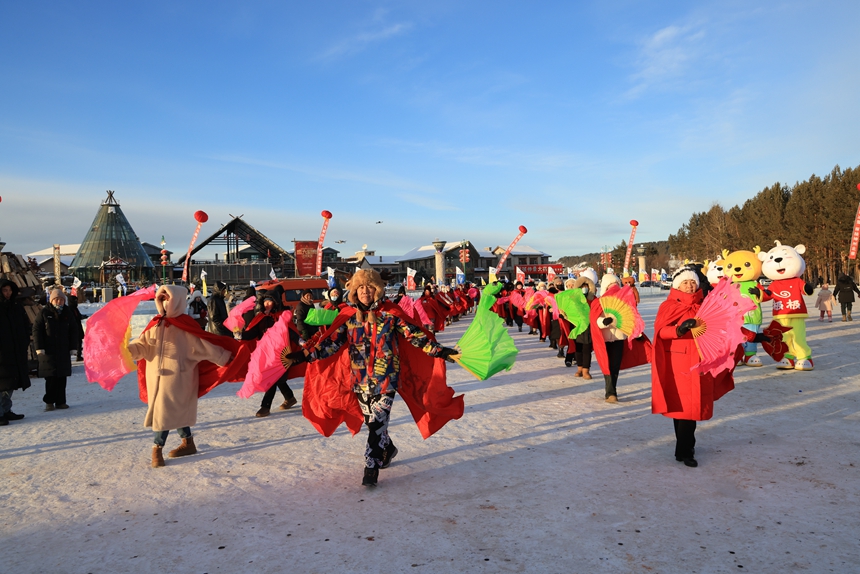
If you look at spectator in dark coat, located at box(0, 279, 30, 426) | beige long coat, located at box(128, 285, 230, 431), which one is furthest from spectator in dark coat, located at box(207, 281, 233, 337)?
beige long coat, located at box(128, 285, 230, 431)

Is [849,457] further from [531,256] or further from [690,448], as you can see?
[531,256]

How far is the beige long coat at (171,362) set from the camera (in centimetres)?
545

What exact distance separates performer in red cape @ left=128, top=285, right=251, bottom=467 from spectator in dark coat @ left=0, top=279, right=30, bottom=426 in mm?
2990

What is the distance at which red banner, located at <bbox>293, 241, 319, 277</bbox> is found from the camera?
133ft

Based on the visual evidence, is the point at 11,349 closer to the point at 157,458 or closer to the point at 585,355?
the point at 157,458

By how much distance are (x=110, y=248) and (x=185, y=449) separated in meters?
56.7

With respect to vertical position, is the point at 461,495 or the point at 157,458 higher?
the point at 157,458

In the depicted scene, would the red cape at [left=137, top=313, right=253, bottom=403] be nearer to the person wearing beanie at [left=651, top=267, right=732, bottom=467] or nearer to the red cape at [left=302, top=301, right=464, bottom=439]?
the red cape at [left=302, top=301, right=464, bottom=439]

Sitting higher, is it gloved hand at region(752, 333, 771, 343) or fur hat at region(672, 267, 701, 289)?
fur hat at region(672, 267, 701, 289)

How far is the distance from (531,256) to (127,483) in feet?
264

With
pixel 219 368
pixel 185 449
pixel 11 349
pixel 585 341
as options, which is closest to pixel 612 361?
pixel 585 341

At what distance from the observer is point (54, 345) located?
325 inches

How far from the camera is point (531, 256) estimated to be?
272 feet

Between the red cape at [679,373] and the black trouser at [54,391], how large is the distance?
28.2 feet
